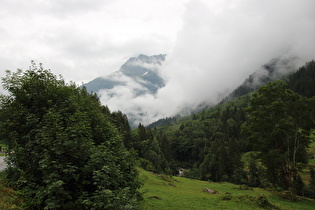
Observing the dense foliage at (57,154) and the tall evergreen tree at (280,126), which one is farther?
the tall evergreen tree at (280,126)

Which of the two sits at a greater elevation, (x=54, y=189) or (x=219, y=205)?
(x=54, y=189)

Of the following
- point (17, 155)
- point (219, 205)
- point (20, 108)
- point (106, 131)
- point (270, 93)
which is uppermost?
point (270, 93)

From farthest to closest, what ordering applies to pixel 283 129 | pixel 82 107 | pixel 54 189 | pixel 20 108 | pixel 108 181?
pixel 283 129, pixel 82 107, pixel 20 108, pixel 108 181, pixel 54 189

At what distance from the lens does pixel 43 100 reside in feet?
42.8

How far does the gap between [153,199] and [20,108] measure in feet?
57.9

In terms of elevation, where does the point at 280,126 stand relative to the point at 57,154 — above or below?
above

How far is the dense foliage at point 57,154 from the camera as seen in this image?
9.55 meters

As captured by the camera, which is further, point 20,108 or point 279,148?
point 279,148

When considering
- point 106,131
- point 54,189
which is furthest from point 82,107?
point 54,189

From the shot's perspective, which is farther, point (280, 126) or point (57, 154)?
point (280, 126)

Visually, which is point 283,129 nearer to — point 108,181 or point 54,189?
point 108,181

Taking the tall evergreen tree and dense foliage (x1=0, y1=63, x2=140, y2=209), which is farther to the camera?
the tall evergreen tree

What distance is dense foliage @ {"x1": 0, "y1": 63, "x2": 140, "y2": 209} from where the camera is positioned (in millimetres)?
9555

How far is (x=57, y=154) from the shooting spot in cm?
1027
